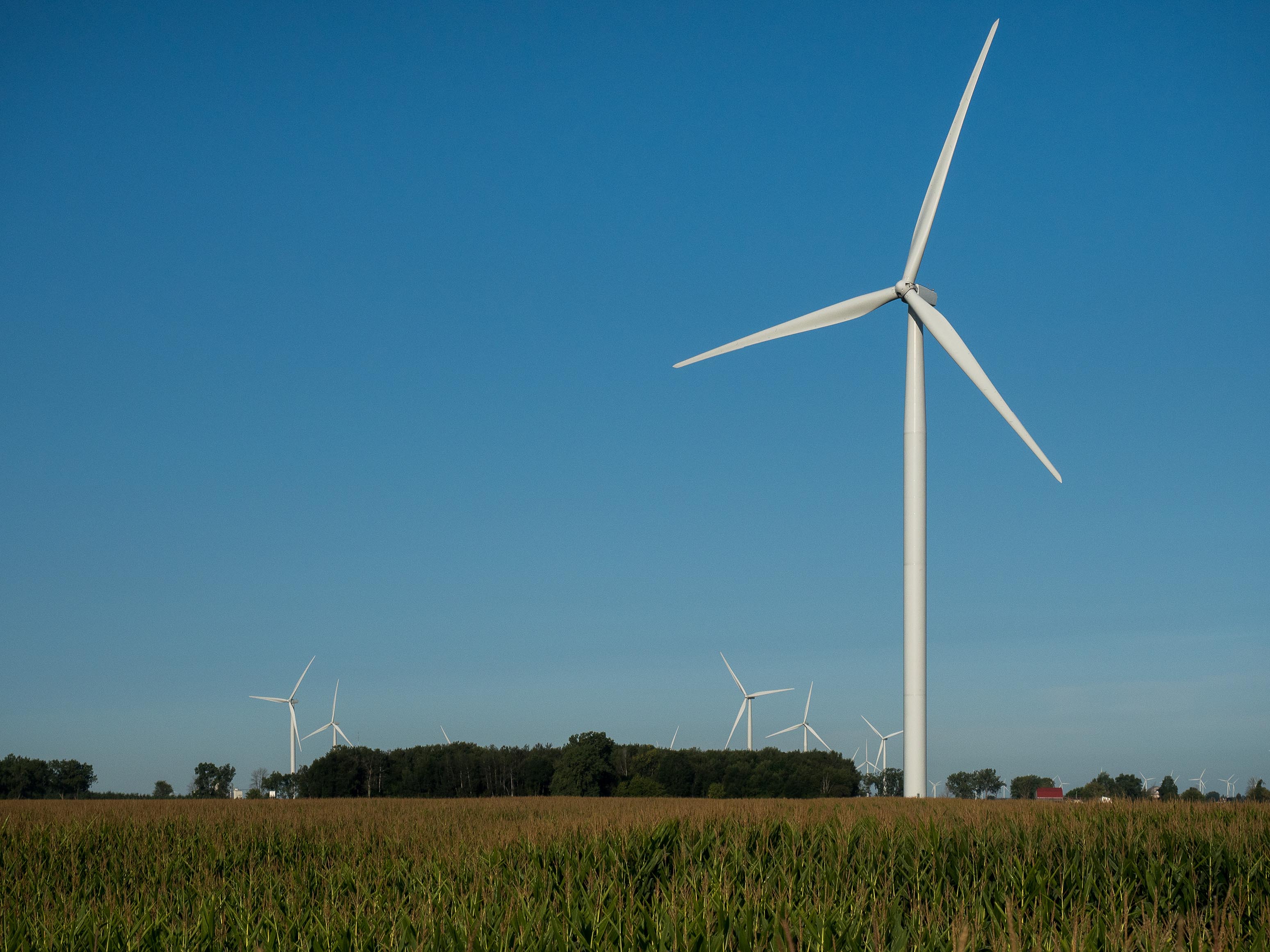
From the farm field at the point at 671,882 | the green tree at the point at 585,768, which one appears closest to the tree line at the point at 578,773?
the green tree at the point at 585,768

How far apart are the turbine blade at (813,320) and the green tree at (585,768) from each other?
62.1 metres

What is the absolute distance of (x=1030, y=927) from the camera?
11555mm

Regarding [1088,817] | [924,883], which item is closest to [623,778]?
[1088,817]

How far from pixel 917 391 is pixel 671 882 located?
2907 centimetres

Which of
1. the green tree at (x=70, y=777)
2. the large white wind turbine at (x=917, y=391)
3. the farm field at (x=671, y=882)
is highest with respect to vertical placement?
the large white wind turbine at (x=917, y=391)

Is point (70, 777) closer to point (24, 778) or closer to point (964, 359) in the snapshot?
point (24, 778)

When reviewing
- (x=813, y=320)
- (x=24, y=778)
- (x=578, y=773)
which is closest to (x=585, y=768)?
(x=578, y=773)

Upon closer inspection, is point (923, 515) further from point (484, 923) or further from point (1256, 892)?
point (484, 923)

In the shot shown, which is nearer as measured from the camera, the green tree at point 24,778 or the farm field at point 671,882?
the farm field at point 671,882

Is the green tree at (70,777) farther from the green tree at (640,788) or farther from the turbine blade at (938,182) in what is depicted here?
the turbine blade at (938,182)

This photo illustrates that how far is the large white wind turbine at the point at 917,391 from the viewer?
3903 cm

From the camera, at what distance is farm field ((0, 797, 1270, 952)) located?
456 inches

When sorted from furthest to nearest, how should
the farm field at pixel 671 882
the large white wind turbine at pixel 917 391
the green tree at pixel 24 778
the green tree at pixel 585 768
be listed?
the green tree at pixel 24 778
the green tree at pixel 585 768
the large white wind turbine at pixel 917 391
the farm field at pixel 671 882

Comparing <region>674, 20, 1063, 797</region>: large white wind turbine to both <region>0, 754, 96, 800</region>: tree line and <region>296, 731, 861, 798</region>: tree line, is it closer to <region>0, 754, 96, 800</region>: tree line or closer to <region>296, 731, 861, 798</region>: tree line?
<region>296, 731, 861, 798</region>: tree line
